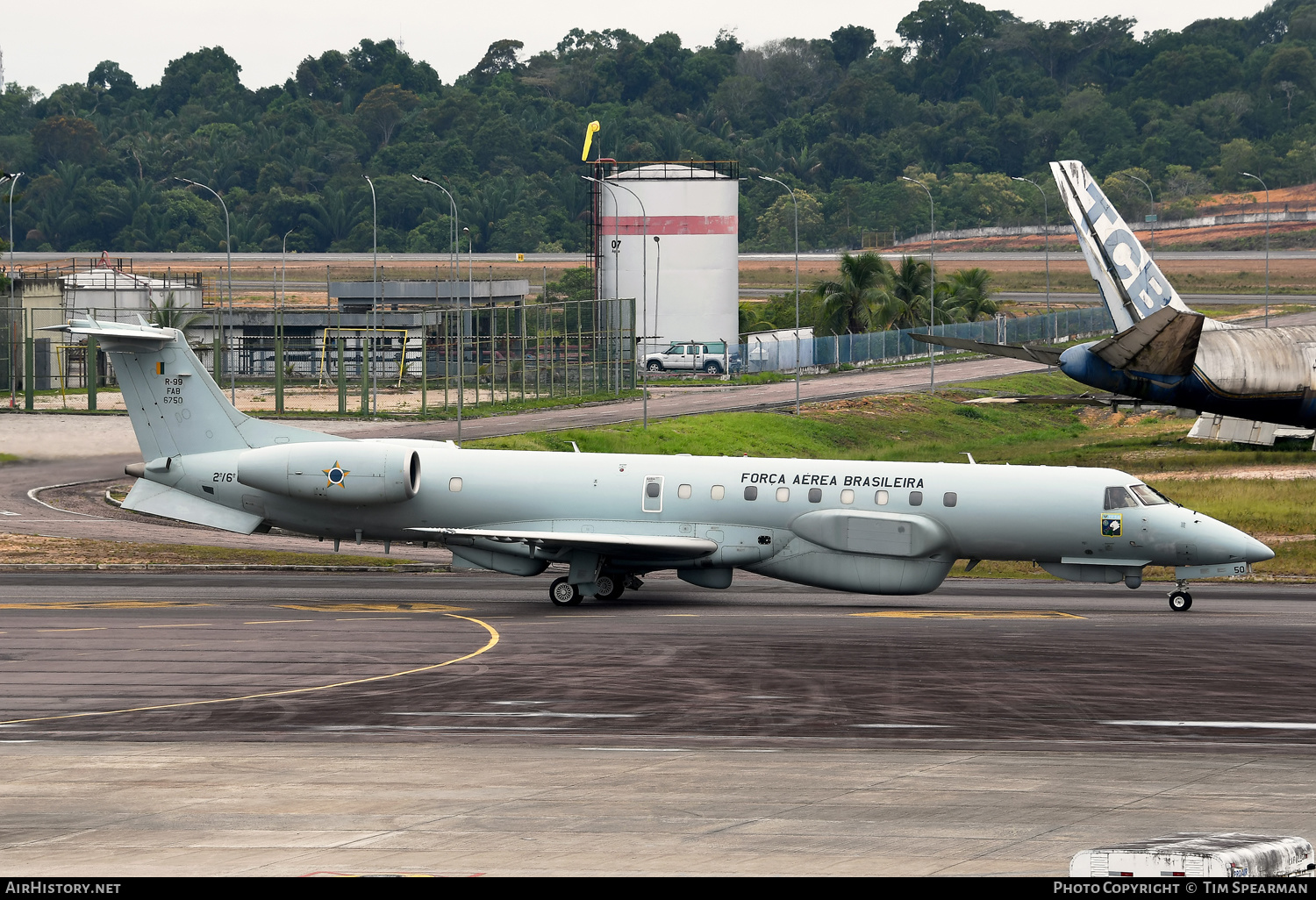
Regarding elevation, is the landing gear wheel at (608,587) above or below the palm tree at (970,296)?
below

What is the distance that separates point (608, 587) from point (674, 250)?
7784 centimetres

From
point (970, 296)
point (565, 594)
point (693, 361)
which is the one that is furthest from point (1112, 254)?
point (970, 296)

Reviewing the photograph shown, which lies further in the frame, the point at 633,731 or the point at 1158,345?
the point at 1158,345

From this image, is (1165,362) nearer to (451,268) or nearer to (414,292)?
(414,292)

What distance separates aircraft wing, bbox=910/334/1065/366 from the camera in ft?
133

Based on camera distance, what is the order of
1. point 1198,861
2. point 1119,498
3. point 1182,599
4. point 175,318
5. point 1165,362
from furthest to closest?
point 175,318
point 1165,362
point 1182,599
point 1119,498
point 1198,861

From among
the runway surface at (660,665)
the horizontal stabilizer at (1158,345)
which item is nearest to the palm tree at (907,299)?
the horizontal stabilizer at (1158,345)

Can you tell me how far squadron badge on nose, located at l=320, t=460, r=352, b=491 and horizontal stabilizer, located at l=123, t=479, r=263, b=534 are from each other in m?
2.39

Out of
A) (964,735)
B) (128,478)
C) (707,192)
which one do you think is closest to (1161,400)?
(964,735)

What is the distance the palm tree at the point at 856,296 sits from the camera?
112 meters

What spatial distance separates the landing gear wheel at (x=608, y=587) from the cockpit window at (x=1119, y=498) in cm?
1140

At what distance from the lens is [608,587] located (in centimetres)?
3562

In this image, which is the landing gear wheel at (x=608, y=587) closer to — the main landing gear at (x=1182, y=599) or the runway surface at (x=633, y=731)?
the runway surface at (x=633, y=731)
